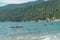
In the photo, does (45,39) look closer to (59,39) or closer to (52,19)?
(59,39)

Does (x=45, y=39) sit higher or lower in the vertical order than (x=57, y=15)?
higher

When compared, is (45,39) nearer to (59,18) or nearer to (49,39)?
(49,39)

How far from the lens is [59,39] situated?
106 ft

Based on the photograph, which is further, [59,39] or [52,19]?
[52,19]

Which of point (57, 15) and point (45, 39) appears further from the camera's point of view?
point (57, 15)

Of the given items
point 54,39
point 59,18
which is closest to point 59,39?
point 54,39

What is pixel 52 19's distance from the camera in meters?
199

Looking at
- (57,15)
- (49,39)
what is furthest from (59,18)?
(49,39)

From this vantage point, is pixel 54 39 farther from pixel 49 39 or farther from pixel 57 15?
pixel 57 15

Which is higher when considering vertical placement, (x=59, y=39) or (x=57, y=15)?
(x=59, y=39)

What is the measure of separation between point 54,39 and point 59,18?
157 m

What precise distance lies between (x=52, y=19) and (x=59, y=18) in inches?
466

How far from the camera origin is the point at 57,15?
Answer: 198 meters

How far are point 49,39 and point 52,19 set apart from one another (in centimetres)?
16657
